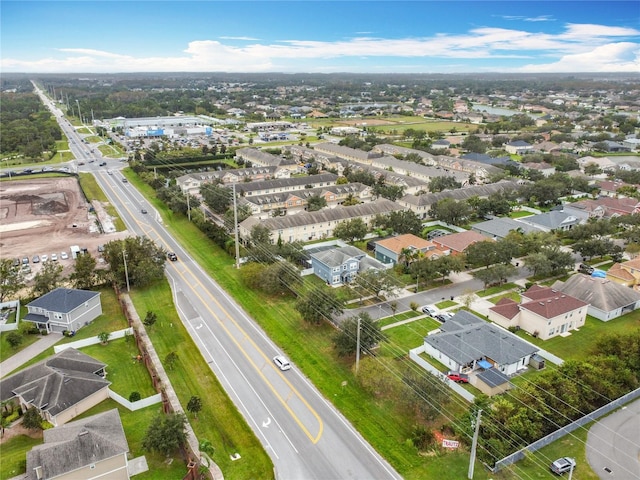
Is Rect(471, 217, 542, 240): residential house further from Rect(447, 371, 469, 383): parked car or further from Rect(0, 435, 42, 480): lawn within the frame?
Rect(0, 435, 42, 480): lawn

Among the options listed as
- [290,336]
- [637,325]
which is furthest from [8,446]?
[637,325]

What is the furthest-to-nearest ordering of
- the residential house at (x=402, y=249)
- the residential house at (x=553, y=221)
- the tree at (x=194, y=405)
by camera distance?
the residential house at (x=553, y=221) < the residential house at (x=402, y=249) < the tree at (x=194, y=405)

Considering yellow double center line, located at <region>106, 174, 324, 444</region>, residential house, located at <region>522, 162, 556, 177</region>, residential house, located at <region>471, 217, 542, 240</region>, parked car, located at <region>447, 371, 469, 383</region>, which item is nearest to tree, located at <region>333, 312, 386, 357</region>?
yellow double center line, located at <region>106, 174, 324, 444</region>

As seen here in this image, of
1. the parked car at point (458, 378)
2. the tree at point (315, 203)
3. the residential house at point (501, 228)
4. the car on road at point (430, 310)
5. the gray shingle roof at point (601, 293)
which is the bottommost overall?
the parked car at point (458, 378)

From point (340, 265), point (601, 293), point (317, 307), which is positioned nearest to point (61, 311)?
point (317, 307)

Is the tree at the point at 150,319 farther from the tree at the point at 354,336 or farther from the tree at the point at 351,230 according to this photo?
the tree at the point at 351,230

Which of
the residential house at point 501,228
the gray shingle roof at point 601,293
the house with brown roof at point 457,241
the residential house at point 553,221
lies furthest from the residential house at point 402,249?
the residential house at point 553,221

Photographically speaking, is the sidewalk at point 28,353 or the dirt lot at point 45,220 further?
the dirt lot at point 45,220

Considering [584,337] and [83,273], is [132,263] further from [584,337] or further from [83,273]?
[584,337]
